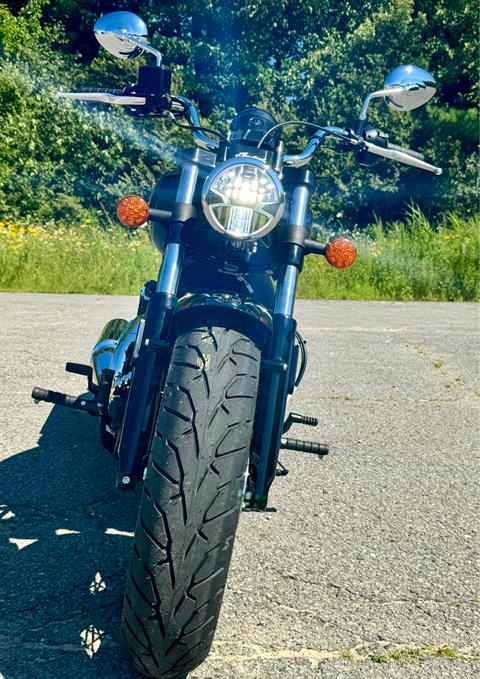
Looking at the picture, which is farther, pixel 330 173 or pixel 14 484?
pixel 330 173

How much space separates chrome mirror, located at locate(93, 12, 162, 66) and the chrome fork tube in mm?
635

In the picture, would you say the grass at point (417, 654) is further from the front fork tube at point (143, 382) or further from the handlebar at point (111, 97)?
the handlebar at point (111, 97)

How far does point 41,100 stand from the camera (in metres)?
20.9

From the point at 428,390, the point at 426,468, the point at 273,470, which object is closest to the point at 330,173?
the point at 428,390

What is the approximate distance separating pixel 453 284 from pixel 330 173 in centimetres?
1149

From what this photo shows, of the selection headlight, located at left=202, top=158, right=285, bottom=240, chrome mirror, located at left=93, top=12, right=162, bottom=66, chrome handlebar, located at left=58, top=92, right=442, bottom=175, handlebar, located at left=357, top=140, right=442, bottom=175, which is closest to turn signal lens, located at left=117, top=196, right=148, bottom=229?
headlight, located at left=202, top=158, right=285, bottom=240

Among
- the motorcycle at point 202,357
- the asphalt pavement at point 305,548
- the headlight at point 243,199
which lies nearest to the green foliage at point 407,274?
the asphalt pavement at point 305,548

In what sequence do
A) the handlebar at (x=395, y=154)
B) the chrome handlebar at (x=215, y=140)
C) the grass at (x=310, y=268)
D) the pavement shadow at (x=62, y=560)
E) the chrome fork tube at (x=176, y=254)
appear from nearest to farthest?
1. the pavement shadow at (x=62, y=560)
2. the chrome fork tube at (x=176, y=254)
3. the chrome handlebar at (x=215, y=140)
4. the handlebar at (x=395, y=154)
5. the grass at (x=310, y=268)

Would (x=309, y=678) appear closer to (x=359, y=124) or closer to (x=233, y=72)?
(x=359, y=124)

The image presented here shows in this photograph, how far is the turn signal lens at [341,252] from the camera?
7.97 ft

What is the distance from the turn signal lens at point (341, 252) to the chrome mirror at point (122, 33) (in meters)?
1.02

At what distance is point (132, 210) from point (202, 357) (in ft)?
2.20

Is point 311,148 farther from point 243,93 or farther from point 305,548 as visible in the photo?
point 243,93

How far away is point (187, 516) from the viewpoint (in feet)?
5.72
